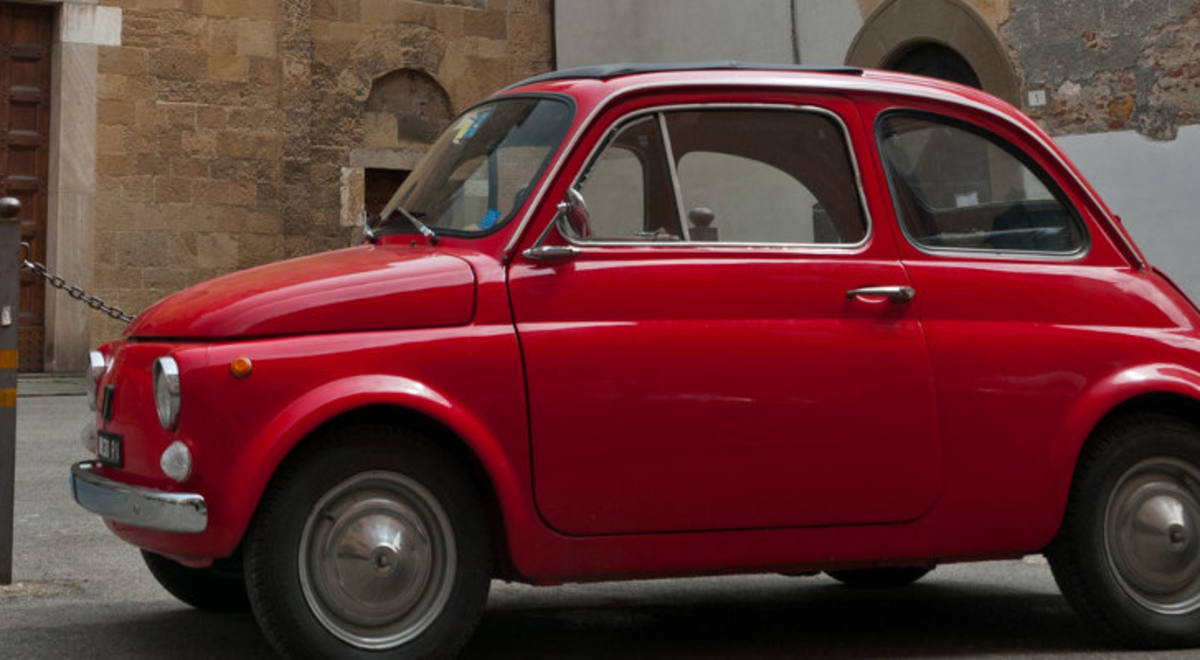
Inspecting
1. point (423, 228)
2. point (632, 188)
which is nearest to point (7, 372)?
point (423, 228)

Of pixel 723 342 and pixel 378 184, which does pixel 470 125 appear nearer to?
pixel 723 342

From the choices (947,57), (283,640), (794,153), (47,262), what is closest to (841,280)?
(794,153)

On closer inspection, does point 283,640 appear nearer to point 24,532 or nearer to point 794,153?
point 794,153

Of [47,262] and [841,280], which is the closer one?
[841,280]

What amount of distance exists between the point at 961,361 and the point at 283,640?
2042mm

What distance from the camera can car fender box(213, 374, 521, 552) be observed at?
14.8 feet

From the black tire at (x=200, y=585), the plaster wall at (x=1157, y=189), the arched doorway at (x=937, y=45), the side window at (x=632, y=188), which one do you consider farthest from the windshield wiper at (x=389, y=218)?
the arched doorway at (x=937, y=45)

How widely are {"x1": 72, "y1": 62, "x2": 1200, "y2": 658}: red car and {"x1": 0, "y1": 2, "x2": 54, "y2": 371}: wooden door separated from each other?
529 inches

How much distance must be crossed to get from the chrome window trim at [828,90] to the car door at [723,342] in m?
0.06

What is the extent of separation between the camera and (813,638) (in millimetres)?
5512

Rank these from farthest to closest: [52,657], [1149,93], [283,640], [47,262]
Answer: [47,262] → [1149,93] → [52,657] → [283,640]

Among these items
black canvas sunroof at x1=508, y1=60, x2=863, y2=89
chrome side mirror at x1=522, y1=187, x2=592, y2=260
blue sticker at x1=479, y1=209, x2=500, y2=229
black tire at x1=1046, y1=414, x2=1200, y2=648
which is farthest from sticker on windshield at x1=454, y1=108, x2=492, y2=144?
black tire at x1=1046, y1=414, x2=1200, y2=648

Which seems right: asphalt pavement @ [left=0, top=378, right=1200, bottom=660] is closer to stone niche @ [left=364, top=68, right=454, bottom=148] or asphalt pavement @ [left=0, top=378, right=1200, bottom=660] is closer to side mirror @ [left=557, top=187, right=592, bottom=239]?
side mirror @ [left=557, top=187, right=592, bottom=239]

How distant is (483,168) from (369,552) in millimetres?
1215
